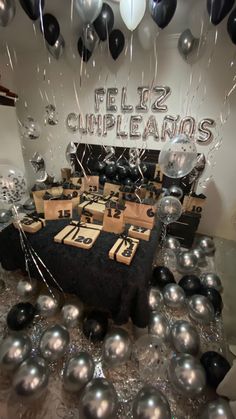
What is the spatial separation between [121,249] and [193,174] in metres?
1.24

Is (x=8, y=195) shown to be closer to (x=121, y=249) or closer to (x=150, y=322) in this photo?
(x=121, y=249)

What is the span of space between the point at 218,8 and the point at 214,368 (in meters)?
2.19

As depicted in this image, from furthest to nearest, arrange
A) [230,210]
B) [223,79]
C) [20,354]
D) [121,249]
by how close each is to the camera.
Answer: [230,210] < [223,79] < [121,249] < [20,354]

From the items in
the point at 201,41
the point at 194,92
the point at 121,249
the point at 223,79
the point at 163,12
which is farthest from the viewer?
the point at 194,92

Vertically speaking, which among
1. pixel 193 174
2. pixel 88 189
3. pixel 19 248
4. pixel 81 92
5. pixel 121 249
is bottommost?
pixel 19 248

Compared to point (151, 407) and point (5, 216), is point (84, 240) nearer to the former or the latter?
point (151, 407)

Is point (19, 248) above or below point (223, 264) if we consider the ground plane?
above

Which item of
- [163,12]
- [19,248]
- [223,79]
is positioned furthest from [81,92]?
[19,248]

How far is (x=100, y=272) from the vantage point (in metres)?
1.00

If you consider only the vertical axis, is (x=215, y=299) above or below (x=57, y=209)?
below

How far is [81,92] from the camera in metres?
2.27

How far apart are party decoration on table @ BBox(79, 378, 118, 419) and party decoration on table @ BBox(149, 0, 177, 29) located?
228 cm

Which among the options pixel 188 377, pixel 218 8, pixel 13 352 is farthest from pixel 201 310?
pixel 218 8

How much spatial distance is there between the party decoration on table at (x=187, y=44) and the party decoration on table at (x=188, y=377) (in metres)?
2.30
